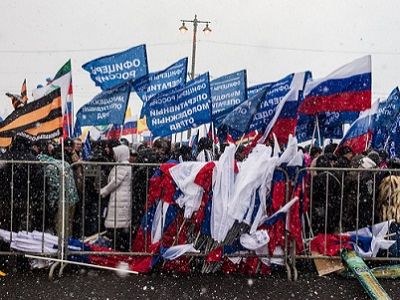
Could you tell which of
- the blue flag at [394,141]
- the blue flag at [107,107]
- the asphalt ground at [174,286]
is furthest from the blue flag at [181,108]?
the blue flag at [394,141]

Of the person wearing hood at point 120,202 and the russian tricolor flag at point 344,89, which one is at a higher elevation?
the russian tricolor flag at point 344,89

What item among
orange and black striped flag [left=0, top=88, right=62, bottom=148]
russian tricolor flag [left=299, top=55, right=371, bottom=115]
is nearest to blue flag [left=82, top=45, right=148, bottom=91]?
russian tricolor flag [left=299, top=55, right=371, bottom=115]

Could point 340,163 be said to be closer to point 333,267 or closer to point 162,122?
point 333,267

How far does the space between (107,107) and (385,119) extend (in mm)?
5633

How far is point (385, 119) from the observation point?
10828 millimetres

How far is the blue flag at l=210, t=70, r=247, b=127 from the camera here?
11.8m

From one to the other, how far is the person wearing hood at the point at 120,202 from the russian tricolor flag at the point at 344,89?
3.10 m

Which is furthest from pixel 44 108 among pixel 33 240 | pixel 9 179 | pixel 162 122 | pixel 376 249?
pixel 376 249

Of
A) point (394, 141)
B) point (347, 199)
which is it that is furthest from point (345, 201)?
point (394, 141)

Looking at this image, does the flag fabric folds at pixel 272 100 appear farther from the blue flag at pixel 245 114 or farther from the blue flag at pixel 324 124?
the blue flag at pixel 324 124

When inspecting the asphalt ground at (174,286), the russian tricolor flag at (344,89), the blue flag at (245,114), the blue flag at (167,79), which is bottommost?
the asphalt ground at (174,286)

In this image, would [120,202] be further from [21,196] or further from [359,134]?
[359,134]

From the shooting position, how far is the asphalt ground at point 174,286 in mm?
5434

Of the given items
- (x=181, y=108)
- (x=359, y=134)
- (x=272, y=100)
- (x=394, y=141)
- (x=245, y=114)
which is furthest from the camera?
(x=394, y=141)
